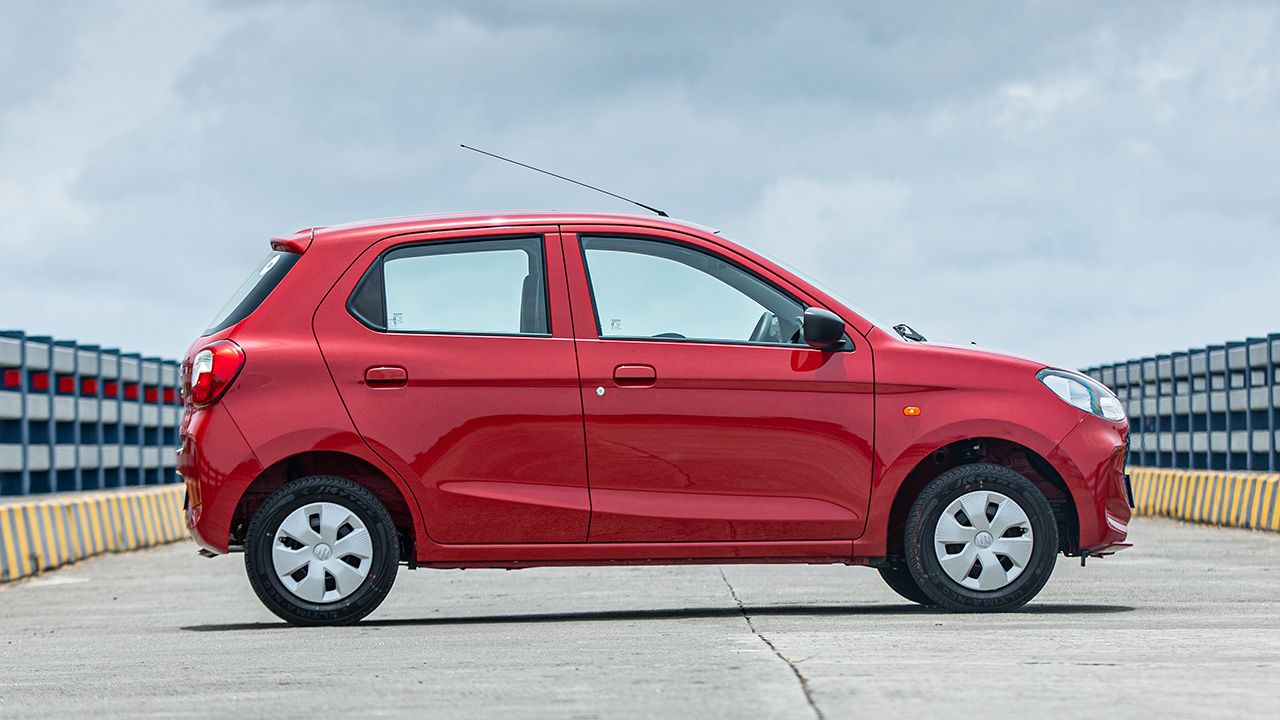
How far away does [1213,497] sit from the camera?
21.4 meters

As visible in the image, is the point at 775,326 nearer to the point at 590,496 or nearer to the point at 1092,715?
the point at 590,496

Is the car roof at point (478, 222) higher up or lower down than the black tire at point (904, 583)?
higher up

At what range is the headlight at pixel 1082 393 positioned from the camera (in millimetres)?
8875

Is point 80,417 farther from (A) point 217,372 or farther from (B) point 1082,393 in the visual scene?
(B) point 1082,393

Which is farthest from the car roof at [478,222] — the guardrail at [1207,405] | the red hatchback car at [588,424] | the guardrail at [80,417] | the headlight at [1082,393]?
the guardrail at [1207,405]

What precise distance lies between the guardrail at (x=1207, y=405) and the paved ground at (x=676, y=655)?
51.4 feet

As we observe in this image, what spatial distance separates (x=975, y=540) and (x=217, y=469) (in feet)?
11.1

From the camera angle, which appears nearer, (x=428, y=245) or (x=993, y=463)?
(x=428, y=245)

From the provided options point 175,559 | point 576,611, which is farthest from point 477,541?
point 175,559

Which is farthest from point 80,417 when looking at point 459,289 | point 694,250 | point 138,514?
point 694,250

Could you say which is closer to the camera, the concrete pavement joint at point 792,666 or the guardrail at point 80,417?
the concrete pavement joint at point 792,666

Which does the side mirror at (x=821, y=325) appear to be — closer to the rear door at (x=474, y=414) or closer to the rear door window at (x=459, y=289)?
the rear door at (x=474, y=414)

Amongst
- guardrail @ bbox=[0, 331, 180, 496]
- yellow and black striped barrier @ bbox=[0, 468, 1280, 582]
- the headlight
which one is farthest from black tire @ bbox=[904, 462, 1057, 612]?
guardrail @ bbox=[0, 331, 180, 496]

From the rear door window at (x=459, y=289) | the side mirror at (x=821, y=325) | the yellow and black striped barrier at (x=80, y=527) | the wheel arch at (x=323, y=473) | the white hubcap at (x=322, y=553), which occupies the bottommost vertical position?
the yellow and black striped barrier at (x=80, y=527)
